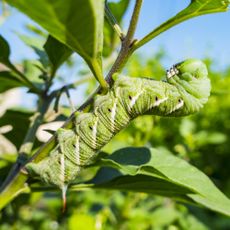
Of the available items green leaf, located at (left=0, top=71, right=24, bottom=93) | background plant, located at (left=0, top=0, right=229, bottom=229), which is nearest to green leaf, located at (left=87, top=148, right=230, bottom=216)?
background plant, located at (left=0, top=0, right=229, bottom=229)

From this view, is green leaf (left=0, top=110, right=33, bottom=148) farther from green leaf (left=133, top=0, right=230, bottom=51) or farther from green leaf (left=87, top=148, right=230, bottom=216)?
green leaf (left=133, top=0, right=230, bottom=51)

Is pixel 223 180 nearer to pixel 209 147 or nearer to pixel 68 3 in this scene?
pixel 209 147

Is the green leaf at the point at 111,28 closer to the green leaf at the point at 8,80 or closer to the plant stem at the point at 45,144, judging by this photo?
the green leaf at the point at 8,80

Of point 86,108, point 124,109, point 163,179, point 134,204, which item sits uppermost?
point 86,108

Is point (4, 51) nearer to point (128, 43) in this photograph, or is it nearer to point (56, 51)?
point (56, 51)

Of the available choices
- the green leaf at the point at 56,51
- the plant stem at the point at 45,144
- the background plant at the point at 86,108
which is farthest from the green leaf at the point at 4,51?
the plant stem at the point at 45,144

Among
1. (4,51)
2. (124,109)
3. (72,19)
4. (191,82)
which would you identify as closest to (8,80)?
(4,51)
